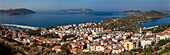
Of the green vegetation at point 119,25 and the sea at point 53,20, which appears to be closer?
the green vegetation at point 119,25

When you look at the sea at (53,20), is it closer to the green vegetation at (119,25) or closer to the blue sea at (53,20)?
the blue sea at (53,20)

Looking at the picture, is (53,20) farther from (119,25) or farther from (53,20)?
(119,25)

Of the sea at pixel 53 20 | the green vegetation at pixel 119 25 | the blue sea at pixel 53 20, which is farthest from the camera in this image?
the blue sea at pixel 53 20

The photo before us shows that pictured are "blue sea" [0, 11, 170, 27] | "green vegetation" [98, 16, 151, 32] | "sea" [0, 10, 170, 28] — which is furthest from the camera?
"blue sea" [0, 11, 170, 27]

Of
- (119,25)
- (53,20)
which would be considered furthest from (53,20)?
(119,25)

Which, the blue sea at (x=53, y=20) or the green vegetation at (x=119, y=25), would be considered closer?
the green vegetation at (x=119, y=25)

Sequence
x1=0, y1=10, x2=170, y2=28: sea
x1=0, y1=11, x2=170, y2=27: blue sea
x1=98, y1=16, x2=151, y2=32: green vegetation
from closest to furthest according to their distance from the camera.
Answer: x1=98, y1=16, x2=151, y2=32: green vegetation < x1=0, y1=10, x2=170, y2=28: sea < x1=0, y1=11, x2=170, y2=27: blue sea

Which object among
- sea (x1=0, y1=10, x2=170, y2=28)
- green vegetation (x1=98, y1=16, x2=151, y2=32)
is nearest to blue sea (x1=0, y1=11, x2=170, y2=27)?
sea (x1=0, y1=10, x2=170, y2=28)

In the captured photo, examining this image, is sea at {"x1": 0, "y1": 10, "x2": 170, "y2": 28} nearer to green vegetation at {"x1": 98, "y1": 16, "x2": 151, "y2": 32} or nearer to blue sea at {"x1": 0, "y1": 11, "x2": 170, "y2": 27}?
blue sea at {"x1": 0, "y1": 11, "x2": 170, "y2": 27}

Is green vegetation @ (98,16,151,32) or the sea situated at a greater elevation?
green vegetation @ (98,16,151,32)

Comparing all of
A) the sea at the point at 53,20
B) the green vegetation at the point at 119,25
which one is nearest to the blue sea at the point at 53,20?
the sea at the point at 53,20

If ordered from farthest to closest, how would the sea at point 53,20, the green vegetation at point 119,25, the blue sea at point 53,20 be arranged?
the blue sea at point 53,20 < the sea at point 53,20 < the green vegetation at point 119,25

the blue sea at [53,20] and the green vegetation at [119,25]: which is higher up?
the green vegetation at [119,25]
